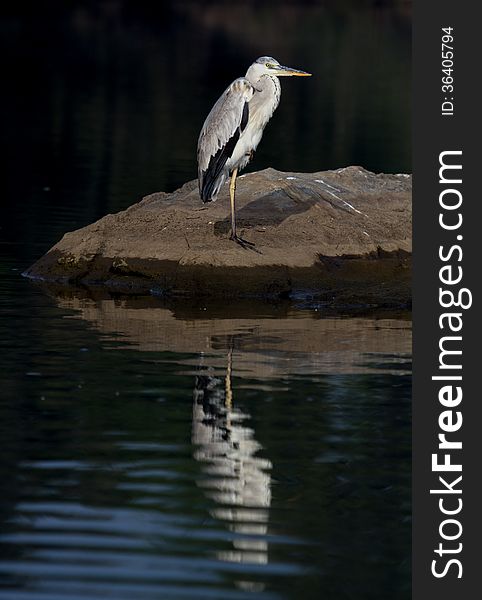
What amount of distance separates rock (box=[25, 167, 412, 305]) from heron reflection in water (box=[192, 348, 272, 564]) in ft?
13.2

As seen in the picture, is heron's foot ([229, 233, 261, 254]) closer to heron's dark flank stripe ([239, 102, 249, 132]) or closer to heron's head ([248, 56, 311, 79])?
heron's dark flank stripe ([239, 102, 249, 132])

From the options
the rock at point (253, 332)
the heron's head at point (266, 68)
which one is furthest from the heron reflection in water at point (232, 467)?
the heron's head at point (266, 68)

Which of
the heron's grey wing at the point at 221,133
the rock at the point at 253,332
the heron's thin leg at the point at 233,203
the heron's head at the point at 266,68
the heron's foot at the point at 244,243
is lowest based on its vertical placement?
the rock at the point at 253,332

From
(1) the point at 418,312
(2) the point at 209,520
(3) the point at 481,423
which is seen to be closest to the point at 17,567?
(2) the point at 209,520

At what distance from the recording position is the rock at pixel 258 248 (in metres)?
18.1

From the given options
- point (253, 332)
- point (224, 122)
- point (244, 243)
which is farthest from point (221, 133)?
point (253, 332)

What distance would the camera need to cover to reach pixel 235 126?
18531 millimetres

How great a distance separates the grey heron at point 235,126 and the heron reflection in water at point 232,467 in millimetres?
4835

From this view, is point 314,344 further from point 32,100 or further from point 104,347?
point 32,100

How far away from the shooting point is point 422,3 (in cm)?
1762

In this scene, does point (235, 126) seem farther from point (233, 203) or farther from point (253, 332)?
point (253, 332)

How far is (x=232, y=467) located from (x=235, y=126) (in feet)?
24.8

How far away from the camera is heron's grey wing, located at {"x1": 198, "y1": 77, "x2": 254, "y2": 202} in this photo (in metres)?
18.5

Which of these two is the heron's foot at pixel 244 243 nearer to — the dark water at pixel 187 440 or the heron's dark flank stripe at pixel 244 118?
the dark water at pixel 187 440
